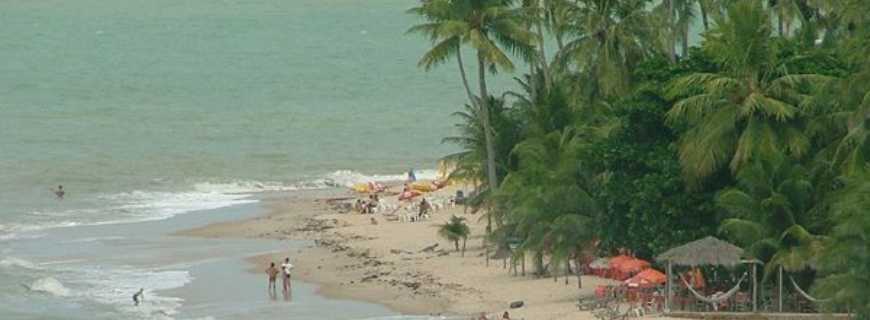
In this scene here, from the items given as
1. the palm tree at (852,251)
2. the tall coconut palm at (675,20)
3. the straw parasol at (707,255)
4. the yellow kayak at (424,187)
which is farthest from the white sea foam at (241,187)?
the palm tree at (852,251)

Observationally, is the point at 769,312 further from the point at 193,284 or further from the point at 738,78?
the point at 193,284

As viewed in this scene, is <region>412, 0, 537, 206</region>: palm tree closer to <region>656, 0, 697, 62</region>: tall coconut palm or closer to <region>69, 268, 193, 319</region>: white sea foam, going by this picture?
<region>656, 0, 697, 62</region>: tall coconut palm

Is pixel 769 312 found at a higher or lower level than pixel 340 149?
lower

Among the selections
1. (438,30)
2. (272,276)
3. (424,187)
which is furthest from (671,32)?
(424,187)

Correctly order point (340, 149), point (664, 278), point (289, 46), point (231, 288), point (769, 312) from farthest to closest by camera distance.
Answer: point (289, 46) → point (340, 149) → point (231, 288) → point (664, 278) → point (769, 312)

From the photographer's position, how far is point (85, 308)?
4241cm

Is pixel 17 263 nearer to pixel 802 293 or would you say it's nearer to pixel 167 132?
pixel 802 293

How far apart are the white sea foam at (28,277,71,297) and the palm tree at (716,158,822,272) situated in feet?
53.8

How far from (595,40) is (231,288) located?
10555 mm

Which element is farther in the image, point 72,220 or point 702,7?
point 72,220

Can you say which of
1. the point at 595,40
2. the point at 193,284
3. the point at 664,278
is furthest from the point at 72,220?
the point at 664,278

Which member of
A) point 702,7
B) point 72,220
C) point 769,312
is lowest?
point 769,312

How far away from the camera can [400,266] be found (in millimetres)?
47562

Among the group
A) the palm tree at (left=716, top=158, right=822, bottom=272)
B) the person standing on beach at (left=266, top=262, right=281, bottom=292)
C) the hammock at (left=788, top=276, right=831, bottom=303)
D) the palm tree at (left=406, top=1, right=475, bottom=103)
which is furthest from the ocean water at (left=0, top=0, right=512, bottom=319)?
the hammock at (left=788, top=276, right=831, bottom=303)
